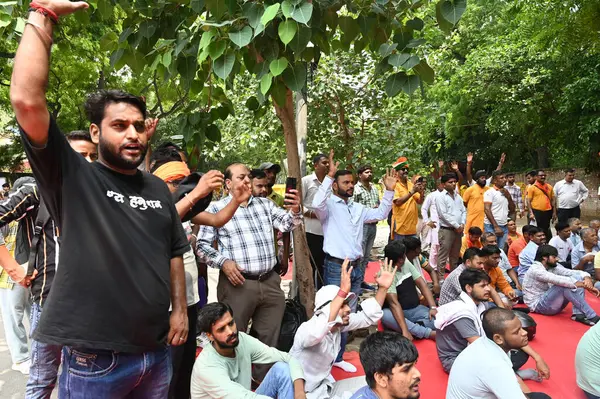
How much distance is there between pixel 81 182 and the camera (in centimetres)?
136

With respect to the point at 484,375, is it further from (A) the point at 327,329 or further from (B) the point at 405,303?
(B) the point at 405,303

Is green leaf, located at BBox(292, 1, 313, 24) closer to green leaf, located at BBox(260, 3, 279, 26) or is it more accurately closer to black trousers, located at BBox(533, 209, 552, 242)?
green leaf, located at BBox(260, 3, 279, 26)

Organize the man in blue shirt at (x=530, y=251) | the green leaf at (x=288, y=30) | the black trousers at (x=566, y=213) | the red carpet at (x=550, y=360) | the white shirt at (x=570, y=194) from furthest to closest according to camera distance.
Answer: the black trousers at (x=566, y=213), the white shirt at (x=570, y=194), the man in blue shirt at (x=530, y=251), the red carpet at (x=550, y=360), the green leaf at (x=288, y=30)

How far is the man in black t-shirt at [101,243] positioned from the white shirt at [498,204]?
6.89 meters

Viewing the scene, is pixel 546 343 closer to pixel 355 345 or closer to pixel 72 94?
pixel 355 345

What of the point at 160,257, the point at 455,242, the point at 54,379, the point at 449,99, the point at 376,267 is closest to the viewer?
the point at 160,257

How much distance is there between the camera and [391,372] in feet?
7.58

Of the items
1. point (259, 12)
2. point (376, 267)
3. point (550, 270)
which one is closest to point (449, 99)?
point (376, 267)

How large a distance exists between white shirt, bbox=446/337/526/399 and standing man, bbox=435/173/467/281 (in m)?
3.92

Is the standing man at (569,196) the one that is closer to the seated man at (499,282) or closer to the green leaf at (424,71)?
the seated man at (499,282)

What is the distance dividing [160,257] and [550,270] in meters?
5.35

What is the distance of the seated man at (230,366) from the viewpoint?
2635 millimetres

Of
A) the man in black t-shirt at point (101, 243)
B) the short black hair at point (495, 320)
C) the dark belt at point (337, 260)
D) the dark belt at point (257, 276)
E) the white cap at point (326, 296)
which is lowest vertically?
the short black hair at point (495, 320)

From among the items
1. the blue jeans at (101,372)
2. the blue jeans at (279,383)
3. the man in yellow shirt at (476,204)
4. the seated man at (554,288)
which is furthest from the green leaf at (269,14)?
the man in yellow shirt at (476,204)
